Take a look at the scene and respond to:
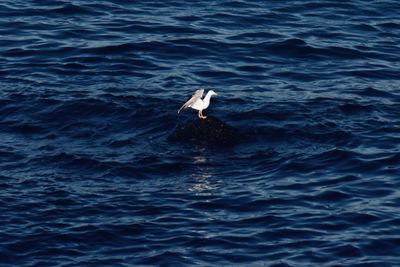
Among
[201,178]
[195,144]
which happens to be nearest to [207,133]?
[195,144]

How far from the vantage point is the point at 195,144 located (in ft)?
76.1

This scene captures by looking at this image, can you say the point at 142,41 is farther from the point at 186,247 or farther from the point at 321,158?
the point at 186,247

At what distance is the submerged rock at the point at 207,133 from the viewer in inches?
915

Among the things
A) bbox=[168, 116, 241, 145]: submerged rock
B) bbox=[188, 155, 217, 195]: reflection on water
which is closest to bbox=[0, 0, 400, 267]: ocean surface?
bbox=[188, 155, 217, 195]: reflection on water

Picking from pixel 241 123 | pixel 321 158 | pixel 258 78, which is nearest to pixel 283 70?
pixel 258 78

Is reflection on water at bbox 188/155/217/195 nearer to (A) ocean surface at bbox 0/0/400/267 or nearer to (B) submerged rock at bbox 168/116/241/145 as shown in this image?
(A) ocean surface at bbox 0/0/400/267

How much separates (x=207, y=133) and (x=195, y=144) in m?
0.38

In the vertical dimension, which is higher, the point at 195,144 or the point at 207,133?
the point at 207,133

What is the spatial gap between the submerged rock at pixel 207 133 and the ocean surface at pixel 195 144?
22 centimetres

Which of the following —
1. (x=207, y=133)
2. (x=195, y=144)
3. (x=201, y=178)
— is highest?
(x=207, y=133)

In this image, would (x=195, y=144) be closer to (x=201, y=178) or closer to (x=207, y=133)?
(x=207, y=133)

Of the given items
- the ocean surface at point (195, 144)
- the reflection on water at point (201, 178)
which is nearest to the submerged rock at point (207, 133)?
the ocean surface at point (195, 144)

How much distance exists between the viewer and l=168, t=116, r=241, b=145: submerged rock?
76.2 ft

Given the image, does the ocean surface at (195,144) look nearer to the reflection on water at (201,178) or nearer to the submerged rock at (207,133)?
the reflection on water at (201,178)
